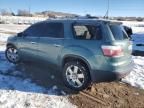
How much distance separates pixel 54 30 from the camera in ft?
23.1

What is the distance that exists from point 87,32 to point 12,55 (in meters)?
3.81

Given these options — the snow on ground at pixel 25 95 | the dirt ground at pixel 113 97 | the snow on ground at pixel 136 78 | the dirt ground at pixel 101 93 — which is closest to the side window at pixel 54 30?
the dirt ground at pixel 101 93

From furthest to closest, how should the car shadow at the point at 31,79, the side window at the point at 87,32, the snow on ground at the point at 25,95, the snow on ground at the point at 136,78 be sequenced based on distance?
the snow on ground at the point at 136,78
the car shadow at the point at 31,79
the side window at the point at 87,32
the snow on ground at the point at 25,95

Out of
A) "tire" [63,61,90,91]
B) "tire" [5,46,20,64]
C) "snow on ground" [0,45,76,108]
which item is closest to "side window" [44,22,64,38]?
"tire" [63,61,90,91]

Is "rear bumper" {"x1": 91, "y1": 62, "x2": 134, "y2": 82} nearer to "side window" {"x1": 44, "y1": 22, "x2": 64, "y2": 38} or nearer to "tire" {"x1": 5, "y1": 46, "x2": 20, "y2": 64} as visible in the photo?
"side window" {"x1": 44, "y1": 22, "x2": 64, "y2": 38}

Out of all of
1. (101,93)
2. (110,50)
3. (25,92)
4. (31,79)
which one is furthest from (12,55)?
(110,50)

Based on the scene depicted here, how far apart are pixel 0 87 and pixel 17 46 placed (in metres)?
2.44

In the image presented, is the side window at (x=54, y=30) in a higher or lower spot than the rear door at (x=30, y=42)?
higher

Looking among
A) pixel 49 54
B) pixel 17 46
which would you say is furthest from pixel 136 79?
pixel 17 46

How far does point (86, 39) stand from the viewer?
6145mm

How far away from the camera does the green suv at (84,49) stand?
585 cm

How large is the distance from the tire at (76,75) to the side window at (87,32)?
71cm

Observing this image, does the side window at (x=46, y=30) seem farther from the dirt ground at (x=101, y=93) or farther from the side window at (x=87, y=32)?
the dirt ground at (x=101, y=93)

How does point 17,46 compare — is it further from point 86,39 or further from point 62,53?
point 86,39
